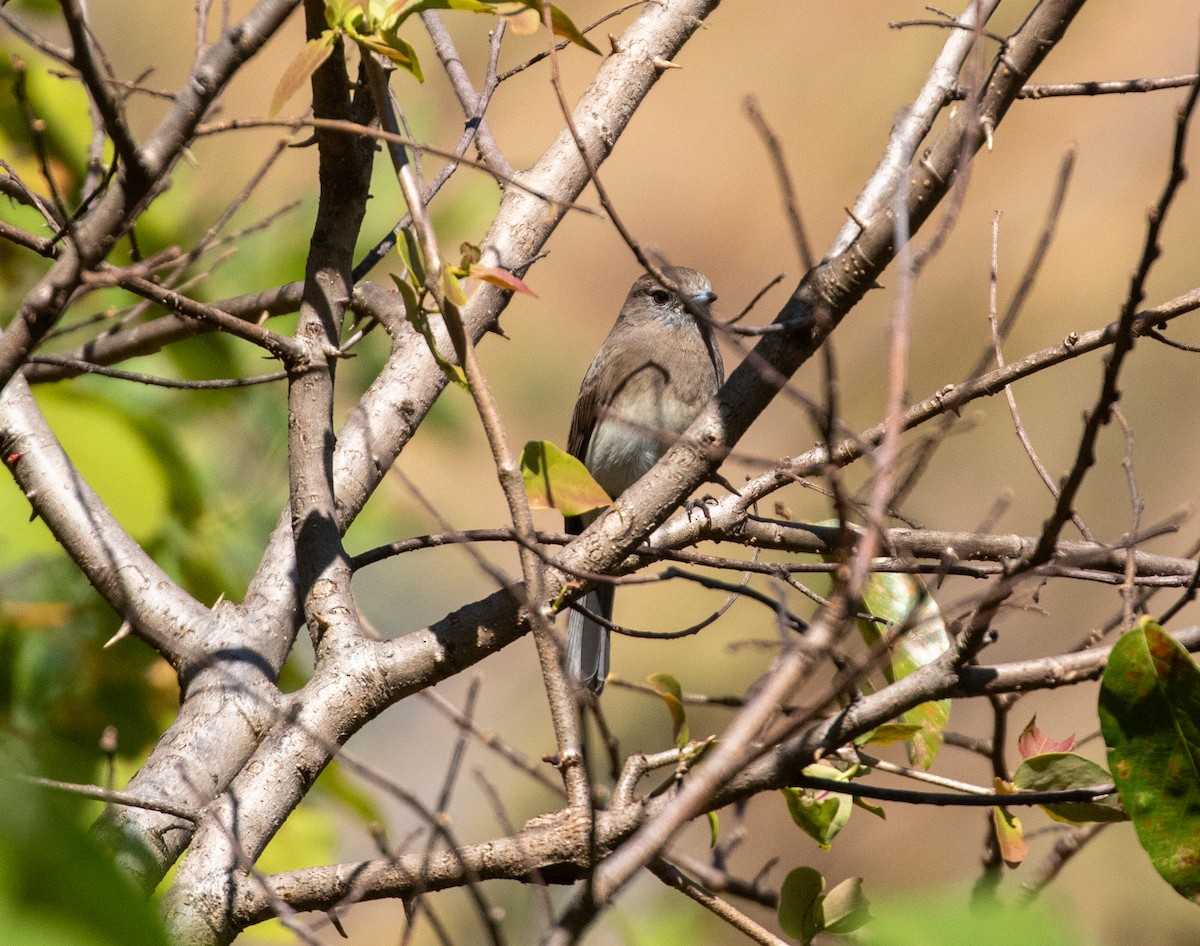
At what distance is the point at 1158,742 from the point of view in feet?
5.12

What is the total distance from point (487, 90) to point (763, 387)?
1.46m

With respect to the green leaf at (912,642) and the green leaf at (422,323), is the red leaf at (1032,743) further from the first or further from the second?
the green leaf at (422,323)

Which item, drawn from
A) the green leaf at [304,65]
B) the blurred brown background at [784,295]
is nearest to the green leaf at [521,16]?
the green leaf at [304,65]

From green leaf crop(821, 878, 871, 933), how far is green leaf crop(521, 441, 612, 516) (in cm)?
96

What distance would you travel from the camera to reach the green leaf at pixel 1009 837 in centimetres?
237

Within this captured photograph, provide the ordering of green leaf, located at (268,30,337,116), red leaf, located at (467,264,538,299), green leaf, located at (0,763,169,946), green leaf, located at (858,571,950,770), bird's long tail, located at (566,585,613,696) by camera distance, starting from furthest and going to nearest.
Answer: bird's long tail, located at (566,585,613,696) < green leaf, located at (858,571,950,770) < red leaf, located at (467,264,538,299) < green leaf, located at (268,30,337,116) < green leaf, located at (0,763,169,946)

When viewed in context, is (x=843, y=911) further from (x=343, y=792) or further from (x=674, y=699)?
(x=343, y=792)

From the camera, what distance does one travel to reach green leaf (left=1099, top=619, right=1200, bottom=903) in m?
1.52

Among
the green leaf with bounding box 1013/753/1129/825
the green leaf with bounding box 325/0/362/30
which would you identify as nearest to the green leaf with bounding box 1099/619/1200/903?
the green leaf with bounding box 1013/753/1129/825

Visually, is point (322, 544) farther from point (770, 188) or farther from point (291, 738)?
point (770, 188)

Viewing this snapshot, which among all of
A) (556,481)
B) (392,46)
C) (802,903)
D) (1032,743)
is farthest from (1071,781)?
(392,46)

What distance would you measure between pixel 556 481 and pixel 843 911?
1.07 metres

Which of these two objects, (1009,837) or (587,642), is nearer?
(1009,837)

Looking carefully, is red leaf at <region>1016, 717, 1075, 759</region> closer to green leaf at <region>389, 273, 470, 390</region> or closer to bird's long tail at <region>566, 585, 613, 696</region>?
green leaf at <region>389, 273, 470, 390</region>
